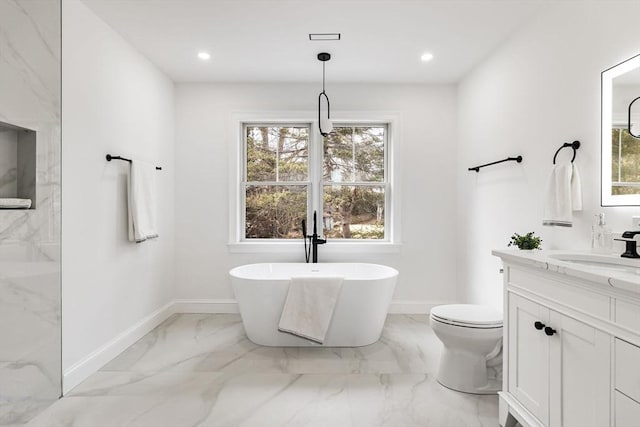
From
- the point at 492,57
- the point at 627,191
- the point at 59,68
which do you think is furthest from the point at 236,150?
the point at 627,191

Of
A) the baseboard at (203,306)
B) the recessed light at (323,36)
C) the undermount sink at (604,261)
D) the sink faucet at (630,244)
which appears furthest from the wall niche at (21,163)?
the sink faucet at (630,244)

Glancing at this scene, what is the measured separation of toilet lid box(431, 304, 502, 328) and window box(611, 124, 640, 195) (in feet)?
3.11

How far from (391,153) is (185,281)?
2.59m

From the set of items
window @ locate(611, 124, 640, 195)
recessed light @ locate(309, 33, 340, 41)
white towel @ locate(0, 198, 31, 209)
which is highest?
recessed light @ locate(309, 33, 340, 41)

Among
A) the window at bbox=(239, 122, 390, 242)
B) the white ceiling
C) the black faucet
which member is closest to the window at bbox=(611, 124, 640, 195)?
the white ceiling

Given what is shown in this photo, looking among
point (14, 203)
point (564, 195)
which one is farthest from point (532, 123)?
point (14, 203)

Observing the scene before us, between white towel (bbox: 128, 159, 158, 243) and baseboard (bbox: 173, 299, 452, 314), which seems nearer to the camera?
white towel (bbox: 128, 159, 158, 243)

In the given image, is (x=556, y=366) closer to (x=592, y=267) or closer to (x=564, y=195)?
(x=592, y=267)

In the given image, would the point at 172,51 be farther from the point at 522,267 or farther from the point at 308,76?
the point at 522,267

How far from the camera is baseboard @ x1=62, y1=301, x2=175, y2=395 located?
2.24 m

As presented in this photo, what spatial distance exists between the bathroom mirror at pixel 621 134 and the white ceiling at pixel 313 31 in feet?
A: 2.96

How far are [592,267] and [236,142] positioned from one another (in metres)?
3.26

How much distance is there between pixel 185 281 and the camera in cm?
381

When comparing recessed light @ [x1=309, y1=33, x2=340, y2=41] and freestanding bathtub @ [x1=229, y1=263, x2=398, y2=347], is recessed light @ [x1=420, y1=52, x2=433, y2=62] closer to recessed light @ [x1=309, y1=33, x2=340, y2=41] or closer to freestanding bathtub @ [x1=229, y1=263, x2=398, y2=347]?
recessed light @ [x1=309, y1=33, x2=340, y2=41]
